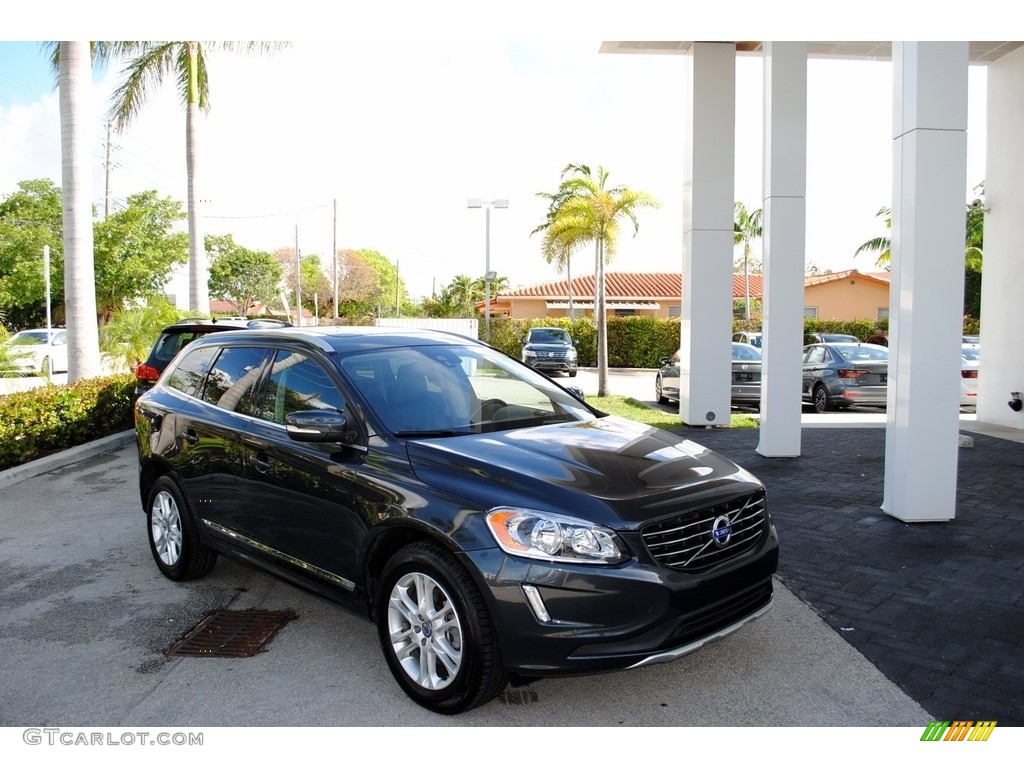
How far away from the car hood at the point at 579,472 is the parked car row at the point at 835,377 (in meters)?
11.5

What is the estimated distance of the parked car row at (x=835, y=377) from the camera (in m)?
15.3

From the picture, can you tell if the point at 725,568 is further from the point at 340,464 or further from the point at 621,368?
the point at 621,368

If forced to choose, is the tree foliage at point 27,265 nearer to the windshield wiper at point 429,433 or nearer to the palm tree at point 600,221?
the palm tree at point 600,221

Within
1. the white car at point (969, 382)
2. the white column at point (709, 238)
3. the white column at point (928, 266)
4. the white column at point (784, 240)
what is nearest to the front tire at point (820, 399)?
the white car at point (969, 382)

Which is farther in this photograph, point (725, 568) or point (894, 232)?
point (894, 232)

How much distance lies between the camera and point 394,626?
3568 millimetres

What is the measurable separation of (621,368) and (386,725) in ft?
99.7

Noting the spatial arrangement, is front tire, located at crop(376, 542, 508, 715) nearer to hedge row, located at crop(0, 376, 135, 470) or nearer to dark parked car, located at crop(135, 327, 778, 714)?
dark parked car, located at crop(135, 327, 778, 714)

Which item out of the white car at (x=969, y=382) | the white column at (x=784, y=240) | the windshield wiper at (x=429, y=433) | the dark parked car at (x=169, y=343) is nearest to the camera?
the windshield wiper at (x=429, y=433)

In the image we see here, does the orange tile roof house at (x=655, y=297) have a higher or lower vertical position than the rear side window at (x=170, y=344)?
higher

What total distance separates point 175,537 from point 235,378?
3.92ft

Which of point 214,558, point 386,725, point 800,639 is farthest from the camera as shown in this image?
point 214,558

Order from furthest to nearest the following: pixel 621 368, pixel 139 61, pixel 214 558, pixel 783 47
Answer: pixel 621 368
pixel 139 61
pixel 783 47
pixel 214 558

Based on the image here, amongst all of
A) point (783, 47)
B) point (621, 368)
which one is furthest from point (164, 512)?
point (621, 368)
